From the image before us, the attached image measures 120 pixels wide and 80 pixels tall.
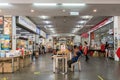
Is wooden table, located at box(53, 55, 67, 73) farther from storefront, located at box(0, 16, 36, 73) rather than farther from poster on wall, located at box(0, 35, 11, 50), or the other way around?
poster on wall, located at box(0, 35, 11, 50)

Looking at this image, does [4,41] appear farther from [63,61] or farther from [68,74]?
[68,74]

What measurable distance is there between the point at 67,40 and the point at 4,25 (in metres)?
32.4

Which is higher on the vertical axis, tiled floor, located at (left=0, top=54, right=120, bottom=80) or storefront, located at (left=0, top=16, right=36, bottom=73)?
storefront, located at (left=0, top=16, right=36, bottom=73)

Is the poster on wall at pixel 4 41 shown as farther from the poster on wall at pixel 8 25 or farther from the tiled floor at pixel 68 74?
the tiled floor at pixel 68 74

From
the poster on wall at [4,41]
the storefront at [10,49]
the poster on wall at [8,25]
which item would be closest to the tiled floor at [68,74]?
the storefront at [10,49]

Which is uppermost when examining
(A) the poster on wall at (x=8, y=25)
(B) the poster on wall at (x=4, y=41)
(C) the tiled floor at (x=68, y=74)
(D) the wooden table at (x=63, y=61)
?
(A) the poster on wall at (x=8, y=25)

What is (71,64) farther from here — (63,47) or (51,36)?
(51,36)

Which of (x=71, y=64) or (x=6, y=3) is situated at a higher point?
(x=6, y=3)

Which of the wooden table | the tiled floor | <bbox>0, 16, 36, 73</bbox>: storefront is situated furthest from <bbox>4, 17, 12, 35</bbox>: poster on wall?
the wooden table

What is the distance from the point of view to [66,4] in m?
10.4

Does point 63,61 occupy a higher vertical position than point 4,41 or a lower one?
lower

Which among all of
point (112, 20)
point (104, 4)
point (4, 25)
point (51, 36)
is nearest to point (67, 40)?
point (51, 36)

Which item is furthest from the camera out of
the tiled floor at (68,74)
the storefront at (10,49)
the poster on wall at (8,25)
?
the poster on wall at (8,25)

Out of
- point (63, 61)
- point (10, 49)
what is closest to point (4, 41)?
point (10, 49)
